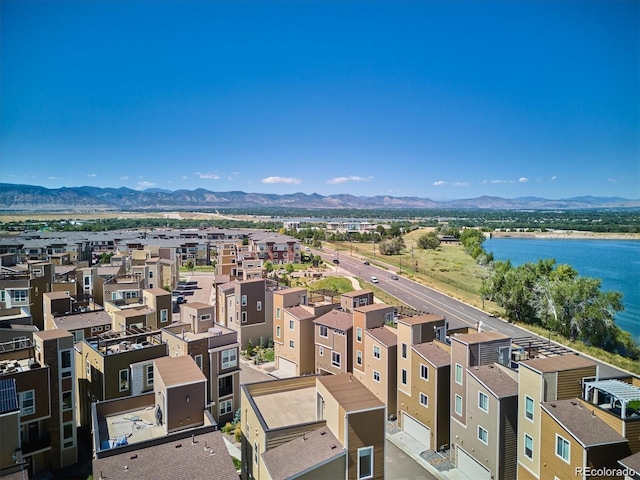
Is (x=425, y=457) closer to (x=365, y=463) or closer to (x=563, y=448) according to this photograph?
(x=563, y=448)

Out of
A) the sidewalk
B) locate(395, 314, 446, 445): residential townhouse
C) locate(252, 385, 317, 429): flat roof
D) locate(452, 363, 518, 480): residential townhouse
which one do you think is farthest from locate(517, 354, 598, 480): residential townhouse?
locate(252, 385, 317, 429): flat roof

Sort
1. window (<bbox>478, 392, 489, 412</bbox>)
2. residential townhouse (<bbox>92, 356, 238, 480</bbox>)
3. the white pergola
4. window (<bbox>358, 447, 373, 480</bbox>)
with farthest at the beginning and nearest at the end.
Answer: window (<bbox>478, 392, 489, 412</bbox>)
the white pergola
window (<bbox>358, 447, 373, 480</bbox>)
residential townhouse (<bbox>92, 356, 238, 480</bbox>)

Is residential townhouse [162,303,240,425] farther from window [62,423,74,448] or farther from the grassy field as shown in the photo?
the grassy field

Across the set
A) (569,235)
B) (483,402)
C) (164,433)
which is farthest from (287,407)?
(569,235)

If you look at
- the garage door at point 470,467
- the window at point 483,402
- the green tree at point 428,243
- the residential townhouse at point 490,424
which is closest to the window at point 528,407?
the residential townhouse at point 490,424

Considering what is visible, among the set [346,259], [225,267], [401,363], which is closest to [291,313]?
[401,363]

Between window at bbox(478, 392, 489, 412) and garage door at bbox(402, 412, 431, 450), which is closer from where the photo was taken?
window at bbox(478, 392, 489, 412)
